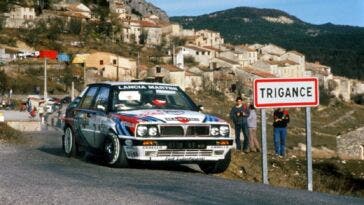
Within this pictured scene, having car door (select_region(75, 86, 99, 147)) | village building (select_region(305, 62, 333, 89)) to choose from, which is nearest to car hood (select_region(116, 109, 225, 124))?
car door (select_region(75, 86, 99, 147))

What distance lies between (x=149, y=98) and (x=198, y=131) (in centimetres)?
154

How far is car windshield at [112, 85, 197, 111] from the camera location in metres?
14.5

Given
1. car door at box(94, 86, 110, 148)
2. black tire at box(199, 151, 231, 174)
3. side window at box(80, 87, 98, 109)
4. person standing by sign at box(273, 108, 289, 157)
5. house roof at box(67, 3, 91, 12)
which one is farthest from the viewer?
house roof at box(67, 3, 91, 12)

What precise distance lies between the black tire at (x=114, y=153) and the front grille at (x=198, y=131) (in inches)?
44.6

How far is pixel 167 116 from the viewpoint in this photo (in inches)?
534

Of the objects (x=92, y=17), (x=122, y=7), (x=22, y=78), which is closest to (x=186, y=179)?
(x=22, y=78)

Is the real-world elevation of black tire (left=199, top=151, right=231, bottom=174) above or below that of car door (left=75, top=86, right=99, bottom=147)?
below

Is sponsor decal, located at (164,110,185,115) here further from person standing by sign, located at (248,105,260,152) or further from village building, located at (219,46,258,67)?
village building, located at (219,46,258,67)

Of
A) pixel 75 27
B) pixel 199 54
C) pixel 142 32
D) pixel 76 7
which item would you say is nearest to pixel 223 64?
pixel 199 54

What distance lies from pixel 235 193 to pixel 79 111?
240 inches

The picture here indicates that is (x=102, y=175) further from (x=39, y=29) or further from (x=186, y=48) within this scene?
(x=186, y=48)

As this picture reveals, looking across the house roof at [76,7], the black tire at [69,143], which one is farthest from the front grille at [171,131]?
the house roof at [76,7]

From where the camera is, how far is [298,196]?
10.4 metres

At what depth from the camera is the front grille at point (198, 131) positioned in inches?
531
